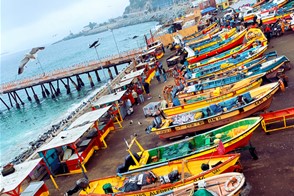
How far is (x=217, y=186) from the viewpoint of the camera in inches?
368

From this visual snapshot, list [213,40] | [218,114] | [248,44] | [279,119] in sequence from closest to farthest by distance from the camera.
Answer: [279,119] → [218,114] → [248,44] → [213,40]

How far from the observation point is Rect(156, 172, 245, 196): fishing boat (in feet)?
28.8

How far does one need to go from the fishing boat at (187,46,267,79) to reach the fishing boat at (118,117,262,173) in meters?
9.51

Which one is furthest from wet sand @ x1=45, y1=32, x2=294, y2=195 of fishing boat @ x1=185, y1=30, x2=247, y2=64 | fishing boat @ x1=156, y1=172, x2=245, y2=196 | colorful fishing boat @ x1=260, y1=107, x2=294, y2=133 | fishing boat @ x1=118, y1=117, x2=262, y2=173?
fishing boat @ x1=185, y1=30, x2=247, y2=64

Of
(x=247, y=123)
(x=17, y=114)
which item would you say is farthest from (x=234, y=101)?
(x=17, y=114)

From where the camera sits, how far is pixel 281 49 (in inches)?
990

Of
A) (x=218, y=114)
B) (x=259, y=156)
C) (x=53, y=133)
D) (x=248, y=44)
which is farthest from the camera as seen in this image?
(x=248, y=44)

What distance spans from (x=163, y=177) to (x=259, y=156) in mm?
4121

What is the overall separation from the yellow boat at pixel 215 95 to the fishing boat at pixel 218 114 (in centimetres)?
105

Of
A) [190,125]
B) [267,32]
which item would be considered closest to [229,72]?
[190,125]

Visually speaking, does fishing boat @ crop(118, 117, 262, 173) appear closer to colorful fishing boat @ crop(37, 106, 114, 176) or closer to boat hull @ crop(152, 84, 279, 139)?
boat hull @ crop(152, 84, 279, 139)

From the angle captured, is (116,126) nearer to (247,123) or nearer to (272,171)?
(247,123)

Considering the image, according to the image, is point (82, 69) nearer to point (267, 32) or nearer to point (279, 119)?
point (267, 32)

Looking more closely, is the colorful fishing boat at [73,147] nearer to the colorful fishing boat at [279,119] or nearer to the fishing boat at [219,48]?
the colorful fishing boat at [279,119]
